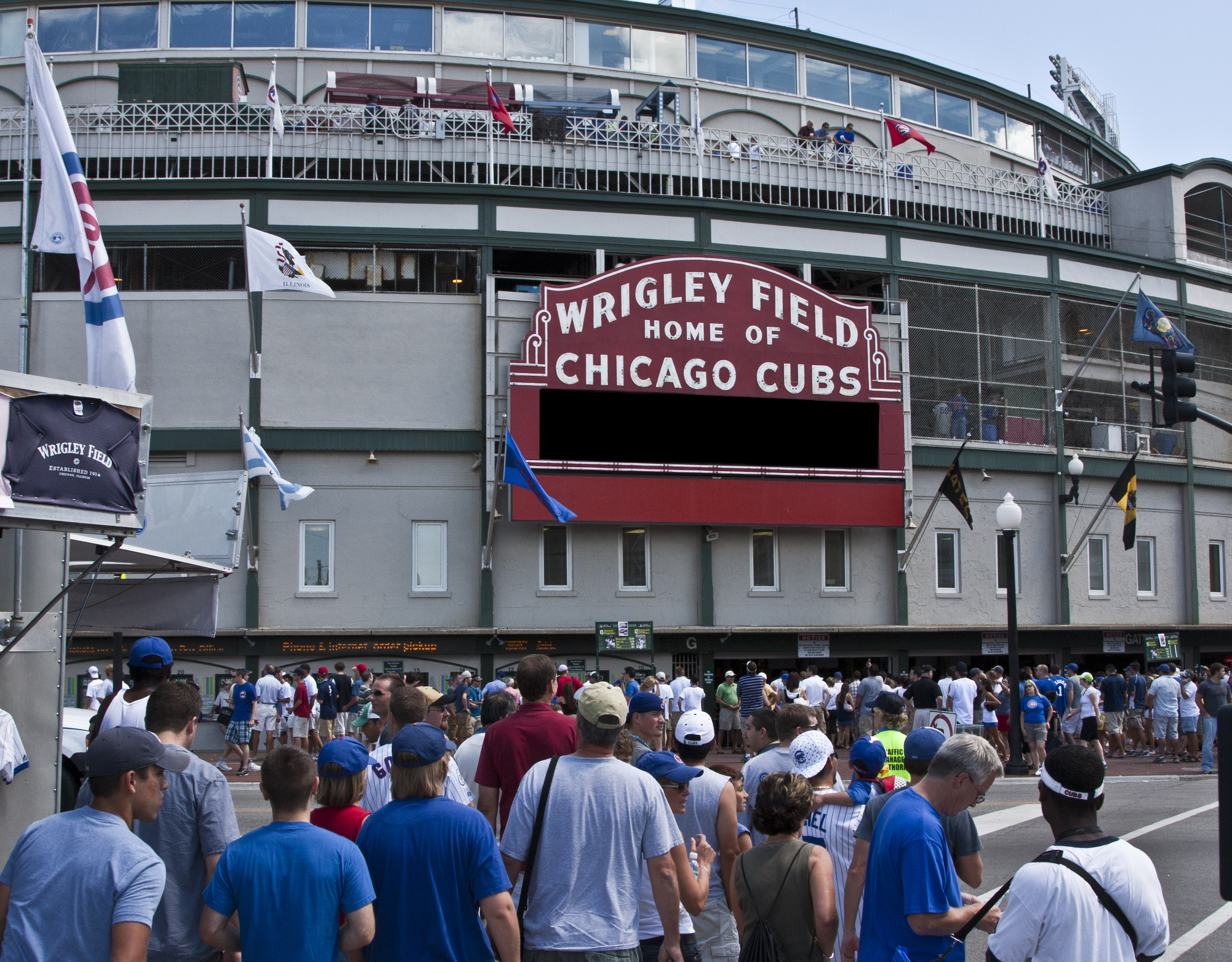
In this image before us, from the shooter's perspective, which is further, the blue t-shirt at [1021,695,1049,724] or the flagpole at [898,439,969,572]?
the flagpole at [898,439,969,572]

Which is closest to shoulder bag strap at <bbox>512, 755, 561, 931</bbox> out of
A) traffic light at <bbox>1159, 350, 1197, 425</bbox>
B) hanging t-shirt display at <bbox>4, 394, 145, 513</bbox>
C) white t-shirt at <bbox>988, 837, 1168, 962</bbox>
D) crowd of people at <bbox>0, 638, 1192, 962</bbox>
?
crowd of people at <bbox>0, 638, 1192, 962</bbox>

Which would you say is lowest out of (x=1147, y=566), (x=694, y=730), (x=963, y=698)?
(x=963, y=698)

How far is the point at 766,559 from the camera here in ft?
94.8

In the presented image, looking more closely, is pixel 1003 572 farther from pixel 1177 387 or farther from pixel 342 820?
pixel 342 820

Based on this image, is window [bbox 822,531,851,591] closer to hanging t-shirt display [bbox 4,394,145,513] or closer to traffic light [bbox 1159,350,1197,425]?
traffic light [bbox 1159,350,1197,425]

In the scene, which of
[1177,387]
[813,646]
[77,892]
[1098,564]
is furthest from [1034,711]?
[77,892]

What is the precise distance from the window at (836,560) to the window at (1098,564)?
294 inches

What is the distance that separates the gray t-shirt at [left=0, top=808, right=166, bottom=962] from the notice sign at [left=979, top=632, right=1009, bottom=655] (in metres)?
28.4

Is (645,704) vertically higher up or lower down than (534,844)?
higher up

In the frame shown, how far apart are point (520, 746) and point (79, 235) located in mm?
8226

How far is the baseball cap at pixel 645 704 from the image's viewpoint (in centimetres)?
741

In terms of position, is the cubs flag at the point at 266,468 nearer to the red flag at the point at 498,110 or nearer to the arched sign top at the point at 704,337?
the arched sign top at the point at 704,337

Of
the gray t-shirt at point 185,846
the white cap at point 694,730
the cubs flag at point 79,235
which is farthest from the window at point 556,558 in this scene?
the gray t-shirt at point 185,846

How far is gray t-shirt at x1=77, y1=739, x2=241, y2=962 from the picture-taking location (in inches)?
209
